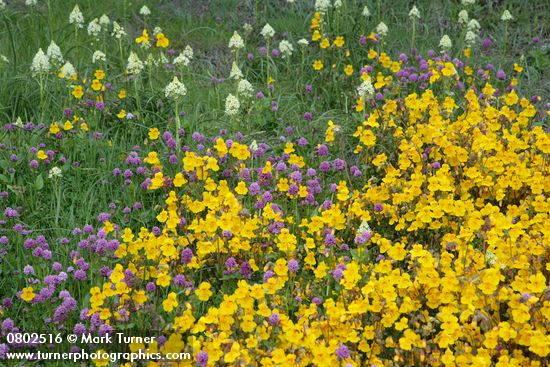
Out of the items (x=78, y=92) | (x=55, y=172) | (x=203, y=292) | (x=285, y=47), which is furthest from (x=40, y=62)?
(x=203, y=292)

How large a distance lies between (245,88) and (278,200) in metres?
0.99

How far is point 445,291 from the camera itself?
3248 millimetres

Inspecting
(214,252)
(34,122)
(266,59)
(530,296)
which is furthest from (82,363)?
(266,59)

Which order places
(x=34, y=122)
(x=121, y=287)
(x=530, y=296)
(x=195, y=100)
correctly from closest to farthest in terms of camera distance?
(x=530, y=296)
(x=121, y=287)
(x=34, y=122)
(x=195, y=100)

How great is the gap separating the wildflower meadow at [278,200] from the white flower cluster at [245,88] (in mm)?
18

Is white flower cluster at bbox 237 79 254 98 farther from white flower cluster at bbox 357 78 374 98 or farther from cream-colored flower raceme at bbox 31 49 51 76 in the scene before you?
cream-colored flower raceme at bbox 31 49 51 76

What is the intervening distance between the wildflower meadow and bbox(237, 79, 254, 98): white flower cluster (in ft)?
0.06

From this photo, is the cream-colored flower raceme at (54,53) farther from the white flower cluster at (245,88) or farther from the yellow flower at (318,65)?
the yellow flower at (318,65)

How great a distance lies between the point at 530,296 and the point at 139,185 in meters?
2.31

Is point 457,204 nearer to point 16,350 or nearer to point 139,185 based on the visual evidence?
point 139,185

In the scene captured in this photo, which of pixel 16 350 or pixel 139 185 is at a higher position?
pixel 139 185

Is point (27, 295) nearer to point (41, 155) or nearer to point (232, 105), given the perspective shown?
point (41, 155)

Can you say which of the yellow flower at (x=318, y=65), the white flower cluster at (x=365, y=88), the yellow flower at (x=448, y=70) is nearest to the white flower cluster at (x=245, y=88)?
the white flower cluster at (x=365, y=88)

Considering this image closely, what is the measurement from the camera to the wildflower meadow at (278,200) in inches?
125
